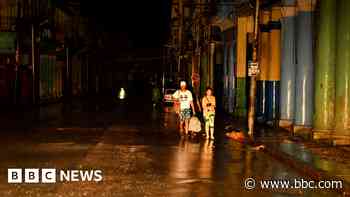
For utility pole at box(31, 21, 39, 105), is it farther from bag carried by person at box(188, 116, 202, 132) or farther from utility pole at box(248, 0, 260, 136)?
utility pole at box(248, 0, 260, 136)

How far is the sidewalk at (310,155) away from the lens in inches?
612

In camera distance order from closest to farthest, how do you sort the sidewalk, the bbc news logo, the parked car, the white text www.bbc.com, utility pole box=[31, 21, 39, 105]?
the white text www.bbc.com → the bbc news logo → the sidewalk → the parked car → utility pole box=[31, 21, 39, 105]

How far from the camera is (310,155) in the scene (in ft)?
63.0

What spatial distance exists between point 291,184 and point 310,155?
4.95 metres

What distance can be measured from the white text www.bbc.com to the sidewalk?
0.20 meters

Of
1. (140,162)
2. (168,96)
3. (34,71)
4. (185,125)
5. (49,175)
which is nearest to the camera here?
(49,175)

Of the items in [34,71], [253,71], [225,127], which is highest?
[253,71]

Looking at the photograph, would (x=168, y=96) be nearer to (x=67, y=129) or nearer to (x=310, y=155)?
(x=67, y=129)

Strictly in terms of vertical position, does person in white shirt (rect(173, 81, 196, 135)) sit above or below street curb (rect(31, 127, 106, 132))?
above

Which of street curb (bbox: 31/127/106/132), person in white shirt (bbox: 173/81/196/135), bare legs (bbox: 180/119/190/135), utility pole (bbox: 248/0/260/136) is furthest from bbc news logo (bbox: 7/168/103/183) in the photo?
street curb (bbox: 31/127/106/132)

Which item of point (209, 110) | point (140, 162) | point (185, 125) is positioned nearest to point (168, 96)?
point (185, 125)

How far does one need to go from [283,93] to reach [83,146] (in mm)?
9794

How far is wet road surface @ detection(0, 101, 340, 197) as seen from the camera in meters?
13.2

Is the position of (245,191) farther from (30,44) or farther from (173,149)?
(30,44)
